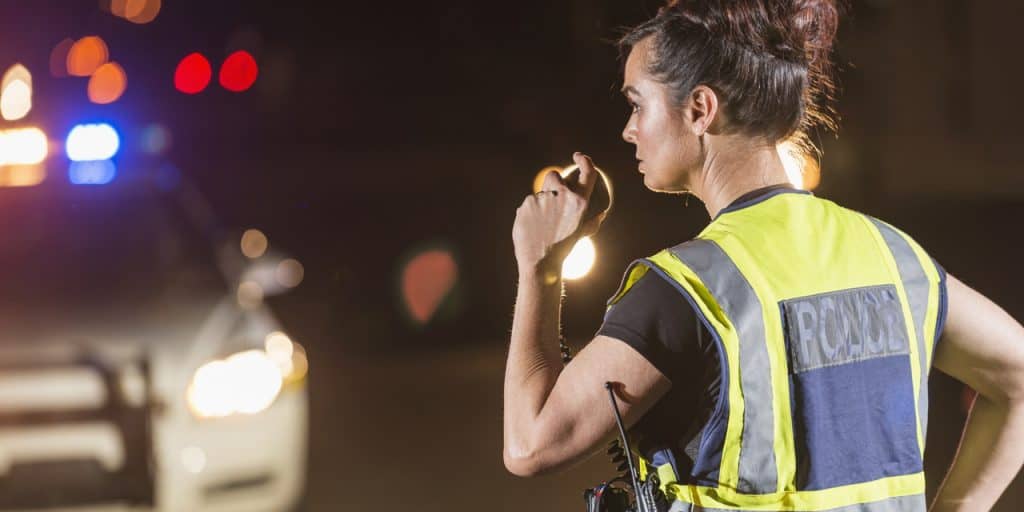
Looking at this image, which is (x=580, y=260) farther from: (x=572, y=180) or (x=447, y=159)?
(x=447, y=159)

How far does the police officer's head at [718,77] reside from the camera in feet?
6.80

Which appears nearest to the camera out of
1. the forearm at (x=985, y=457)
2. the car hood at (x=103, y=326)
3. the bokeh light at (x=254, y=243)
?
the forearm at (x=985, y=457)

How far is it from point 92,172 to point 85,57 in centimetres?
98

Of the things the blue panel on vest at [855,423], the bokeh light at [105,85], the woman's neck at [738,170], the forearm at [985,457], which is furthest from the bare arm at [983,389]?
the bokeh light at [105,85]

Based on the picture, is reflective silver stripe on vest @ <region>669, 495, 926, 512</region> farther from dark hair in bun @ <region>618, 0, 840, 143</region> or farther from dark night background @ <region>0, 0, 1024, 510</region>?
dark night background @ <region>0, 0, 1024, 510</region>

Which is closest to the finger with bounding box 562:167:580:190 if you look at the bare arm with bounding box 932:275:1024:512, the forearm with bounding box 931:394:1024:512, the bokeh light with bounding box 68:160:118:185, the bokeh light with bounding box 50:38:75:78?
the bare arm with bounding box 932:275:1024:512

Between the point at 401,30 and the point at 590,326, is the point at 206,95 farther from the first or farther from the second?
the point at 590,326

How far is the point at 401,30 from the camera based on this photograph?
28906 millimetres

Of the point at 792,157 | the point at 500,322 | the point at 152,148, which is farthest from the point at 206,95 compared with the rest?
the point at 792,157

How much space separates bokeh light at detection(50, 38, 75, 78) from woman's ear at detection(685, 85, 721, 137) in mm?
4269

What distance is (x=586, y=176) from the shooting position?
213 centimetres

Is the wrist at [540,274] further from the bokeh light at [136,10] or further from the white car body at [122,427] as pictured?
the bokeh light at [136,10]

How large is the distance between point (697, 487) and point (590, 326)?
1184 centimetres

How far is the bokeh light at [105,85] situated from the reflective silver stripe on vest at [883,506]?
14.2 ft
